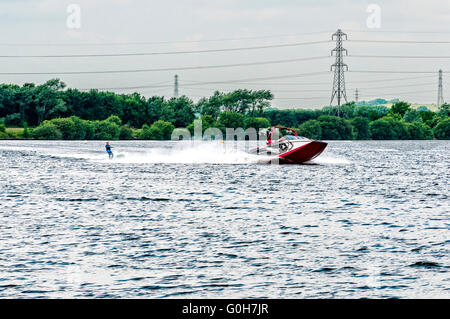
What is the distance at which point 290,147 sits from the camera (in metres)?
70.1

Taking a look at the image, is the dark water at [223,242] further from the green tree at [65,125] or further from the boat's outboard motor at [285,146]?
the green tree at [65,125]

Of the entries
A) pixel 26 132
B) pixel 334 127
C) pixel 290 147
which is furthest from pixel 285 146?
pixel 26 132

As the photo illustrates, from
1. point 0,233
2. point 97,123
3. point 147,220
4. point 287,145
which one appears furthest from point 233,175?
point 97,123

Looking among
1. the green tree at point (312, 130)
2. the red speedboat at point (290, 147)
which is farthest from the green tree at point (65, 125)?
A: the red speedboat at point (290, 147)

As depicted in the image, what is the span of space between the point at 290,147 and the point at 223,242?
45.7 metres

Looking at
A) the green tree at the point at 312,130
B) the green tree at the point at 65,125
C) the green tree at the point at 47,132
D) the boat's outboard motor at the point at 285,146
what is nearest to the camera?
the boat's outboard motor at the point at 285,146

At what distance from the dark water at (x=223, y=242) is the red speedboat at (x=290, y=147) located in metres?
20.7

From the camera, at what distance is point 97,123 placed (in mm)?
199125

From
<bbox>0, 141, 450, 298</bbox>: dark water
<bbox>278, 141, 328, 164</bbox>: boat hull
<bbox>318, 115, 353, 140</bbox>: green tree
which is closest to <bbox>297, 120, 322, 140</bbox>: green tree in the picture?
<bbox>318, 115, 353, 140</bbox>: green tree

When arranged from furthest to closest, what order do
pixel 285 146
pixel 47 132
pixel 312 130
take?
pixel 312 130
pixel 47 132
pixel 285 146

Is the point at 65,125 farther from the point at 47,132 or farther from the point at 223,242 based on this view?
the point at 223,242

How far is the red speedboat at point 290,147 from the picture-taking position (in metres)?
69.1

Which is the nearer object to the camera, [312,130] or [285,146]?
[285,146]
